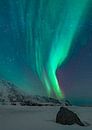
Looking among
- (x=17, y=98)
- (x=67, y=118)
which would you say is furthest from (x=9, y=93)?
(x=67, y=118)

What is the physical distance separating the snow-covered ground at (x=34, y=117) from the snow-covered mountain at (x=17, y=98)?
0.03m

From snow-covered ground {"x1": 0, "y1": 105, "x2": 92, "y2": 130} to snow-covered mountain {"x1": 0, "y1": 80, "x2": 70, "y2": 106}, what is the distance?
3cm

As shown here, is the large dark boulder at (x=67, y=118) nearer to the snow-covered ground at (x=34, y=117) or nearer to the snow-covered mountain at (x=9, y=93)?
the snow-covered ground at (x=34, y=117)

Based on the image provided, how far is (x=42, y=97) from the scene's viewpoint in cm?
242

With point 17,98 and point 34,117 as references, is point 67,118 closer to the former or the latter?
point 34,117

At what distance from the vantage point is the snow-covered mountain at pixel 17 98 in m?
2.37

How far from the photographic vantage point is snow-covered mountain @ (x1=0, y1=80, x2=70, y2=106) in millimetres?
2369

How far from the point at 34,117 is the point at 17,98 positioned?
156 mm

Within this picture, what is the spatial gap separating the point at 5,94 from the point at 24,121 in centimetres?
20

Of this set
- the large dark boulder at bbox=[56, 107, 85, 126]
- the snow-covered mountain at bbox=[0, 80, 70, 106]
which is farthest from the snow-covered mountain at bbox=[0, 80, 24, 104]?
the large dark boulder at bbox=[56, 107, 85, 126]

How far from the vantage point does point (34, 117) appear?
7.73 feet

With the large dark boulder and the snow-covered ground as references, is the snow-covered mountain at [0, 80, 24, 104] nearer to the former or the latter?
the snow-covered ground

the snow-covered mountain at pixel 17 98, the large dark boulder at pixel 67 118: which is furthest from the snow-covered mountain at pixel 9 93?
the large dark boulder at pixel 67 118

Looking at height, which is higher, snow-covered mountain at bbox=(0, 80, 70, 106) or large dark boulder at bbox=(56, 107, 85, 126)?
snow-covered mountain at bbox=(0, 80, 70, 106)
